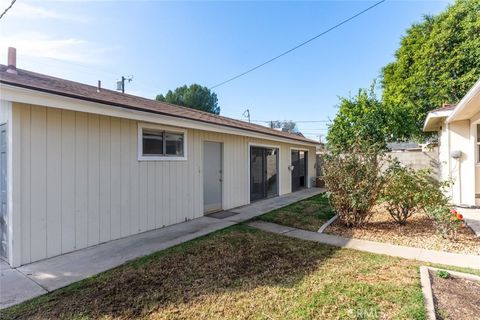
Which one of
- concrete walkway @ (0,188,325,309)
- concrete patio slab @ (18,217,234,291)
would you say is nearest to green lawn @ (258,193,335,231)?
concrete walkway @ (0,188,325,309)

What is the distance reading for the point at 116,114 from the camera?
16.6 ft

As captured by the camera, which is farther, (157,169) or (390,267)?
(157,169)

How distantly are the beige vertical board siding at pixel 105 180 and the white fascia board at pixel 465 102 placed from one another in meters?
7.46

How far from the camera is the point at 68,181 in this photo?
4.70 m

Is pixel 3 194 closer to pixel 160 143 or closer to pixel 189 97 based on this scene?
pixel 160 143

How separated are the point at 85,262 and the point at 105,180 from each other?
168cm

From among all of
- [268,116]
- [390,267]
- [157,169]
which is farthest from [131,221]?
[268,116]

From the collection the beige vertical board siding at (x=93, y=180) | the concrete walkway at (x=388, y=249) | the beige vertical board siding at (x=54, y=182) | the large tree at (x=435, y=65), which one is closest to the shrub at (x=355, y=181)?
the concrete walkway at (x=388, y=249)

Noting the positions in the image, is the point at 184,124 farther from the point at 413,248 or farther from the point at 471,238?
the point at 471,238

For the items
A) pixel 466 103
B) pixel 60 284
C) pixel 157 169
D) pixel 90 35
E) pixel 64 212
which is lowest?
pixel 60 284

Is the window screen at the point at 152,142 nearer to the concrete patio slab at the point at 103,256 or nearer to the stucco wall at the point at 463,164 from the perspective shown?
the concrete patio slab at the point at 103,256

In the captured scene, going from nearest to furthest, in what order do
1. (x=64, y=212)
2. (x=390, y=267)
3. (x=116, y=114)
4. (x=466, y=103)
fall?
(x=390, y=267) < (x=64, y=212) < (x=116, y=114) < (x=466, y=103)

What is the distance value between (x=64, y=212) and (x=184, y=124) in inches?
124

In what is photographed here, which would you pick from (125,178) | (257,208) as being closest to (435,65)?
(257,208)
